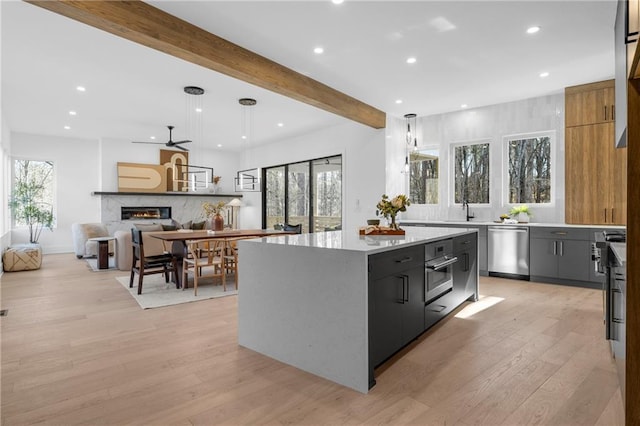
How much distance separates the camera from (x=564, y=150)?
17.3 feet

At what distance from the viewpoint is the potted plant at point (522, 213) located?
5.46m

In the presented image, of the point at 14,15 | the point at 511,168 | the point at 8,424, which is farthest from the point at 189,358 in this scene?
the point at 511,168

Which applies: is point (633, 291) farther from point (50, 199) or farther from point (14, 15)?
point (50, 199)

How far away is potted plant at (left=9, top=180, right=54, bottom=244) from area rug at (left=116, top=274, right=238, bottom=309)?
169 inches

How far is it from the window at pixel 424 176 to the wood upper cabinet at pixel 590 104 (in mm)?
2176

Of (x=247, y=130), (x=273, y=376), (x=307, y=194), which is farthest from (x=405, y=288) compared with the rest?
(x=247, y=130)

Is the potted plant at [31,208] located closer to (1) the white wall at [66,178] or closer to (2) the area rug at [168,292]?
(1) the white wall at [66,178]

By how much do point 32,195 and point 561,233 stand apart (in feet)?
35.2

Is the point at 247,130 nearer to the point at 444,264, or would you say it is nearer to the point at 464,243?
the point at 464,243

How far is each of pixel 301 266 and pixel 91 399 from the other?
1432mm

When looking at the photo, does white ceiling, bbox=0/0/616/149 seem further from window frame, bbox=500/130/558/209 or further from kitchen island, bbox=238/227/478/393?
kitchen island, bbox=238/227/478/393

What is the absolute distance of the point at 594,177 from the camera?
4.91 metres

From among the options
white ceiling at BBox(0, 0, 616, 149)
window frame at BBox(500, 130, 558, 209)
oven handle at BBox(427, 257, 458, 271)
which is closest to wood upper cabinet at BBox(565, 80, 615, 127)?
white ceiling at BBox(0, 0, 616, 149)

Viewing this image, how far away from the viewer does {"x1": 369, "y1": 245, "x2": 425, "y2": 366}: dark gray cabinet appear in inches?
85.7
